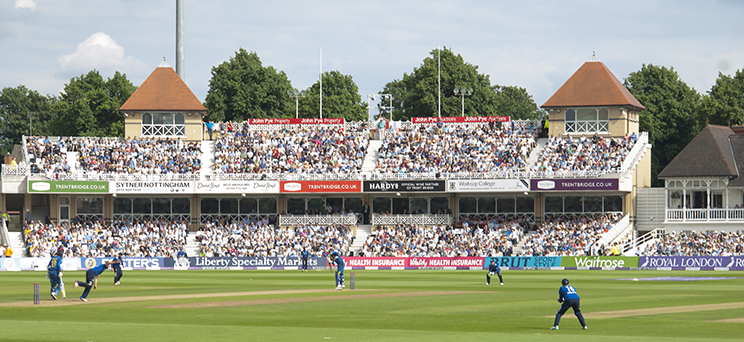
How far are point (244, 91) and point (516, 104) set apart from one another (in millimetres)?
34386

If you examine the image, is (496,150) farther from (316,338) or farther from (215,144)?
(316,338)

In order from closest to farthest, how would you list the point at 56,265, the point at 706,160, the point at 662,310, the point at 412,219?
the point at 662,310 → the point at 56,265 → the point at 706,160 → the point at 412,219

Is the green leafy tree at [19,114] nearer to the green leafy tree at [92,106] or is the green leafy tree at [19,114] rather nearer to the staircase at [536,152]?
the green leafy tree at [92,106]

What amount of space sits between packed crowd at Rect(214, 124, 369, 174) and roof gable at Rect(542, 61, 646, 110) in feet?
43.4

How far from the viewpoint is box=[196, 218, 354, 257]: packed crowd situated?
50062mm

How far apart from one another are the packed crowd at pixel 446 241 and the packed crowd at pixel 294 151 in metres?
6.19

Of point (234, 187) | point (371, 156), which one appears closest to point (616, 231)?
point (371, 156)

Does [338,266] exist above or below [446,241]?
above

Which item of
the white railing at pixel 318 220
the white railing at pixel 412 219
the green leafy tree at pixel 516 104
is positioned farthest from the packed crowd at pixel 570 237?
the green leafy tree at pixel 516 104

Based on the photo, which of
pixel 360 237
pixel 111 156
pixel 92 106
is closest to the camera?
pixel 360 237

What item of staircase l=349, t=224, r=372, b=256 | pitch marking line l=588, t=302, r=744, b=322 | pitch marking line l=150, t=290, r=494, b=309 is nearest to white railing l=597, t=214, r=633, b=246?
staircase l=349, t=224, r=372, b=256

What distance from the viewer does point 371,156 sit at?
5591 cm

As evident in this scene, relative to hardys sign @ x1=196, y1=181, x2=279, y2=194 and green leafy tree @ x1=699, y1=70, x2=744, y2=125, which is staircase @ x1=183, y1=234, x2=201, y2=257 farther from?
green leafy tree @ x1=699, y1=70, x2=744, y2=125

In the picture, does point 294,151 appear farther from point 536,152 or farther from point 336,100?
point 336,100
